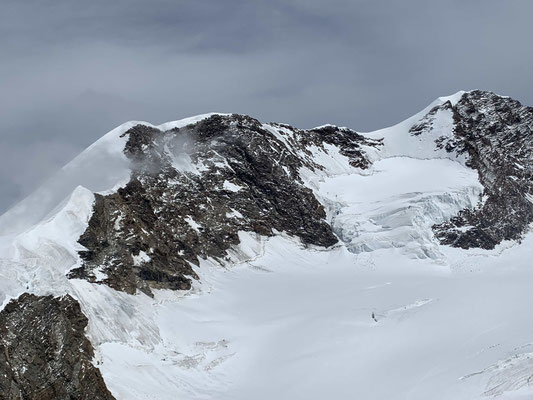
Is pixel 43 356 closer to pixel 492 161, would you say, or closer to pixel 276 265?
pixel 276 265

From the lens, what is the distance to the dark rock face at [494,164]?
105 meters

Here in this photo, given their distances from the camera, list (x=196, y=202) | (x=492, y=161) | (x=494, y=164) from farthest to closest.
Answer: (x=492, y=161)
(x=494, y=164)
(x=196, y=202)

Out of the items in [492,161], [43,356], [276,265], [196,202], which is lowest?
[276,265]

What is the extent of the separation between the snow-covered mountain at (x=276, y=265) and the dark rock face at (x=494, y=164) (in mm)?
350

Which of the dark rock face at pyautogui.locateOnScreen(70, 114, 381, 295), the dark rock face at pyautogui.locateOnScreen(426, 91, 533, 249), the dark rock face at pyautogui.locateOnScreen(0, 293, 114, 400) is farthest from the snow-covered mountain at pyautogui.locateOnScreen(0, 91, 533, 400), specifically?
the dark rock face at pyautogui.locateOnScreen(426, 91, 533, 249)

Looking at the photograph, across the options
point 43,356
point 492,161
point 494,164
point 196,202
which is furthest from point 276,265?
point 492,161

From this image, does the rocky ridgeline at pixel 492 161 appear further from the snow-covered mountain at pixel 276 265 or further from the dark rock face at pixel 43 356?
the dark rock face at pixel 43 356

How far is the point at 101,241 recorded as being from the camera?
8000cm

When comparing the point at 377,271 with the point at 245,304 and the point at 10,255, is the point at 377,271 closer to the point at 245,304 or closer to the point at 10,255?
the point at 245,304

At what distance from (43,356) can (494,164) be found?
268ft

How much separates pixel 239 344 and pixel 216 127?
4710cm

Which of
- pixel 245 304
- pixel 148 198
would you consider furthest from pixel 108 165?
pixel 245 304

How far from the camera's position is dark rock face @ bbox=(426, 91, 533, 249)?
346 feet

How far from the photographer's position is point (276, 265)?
94438mm
